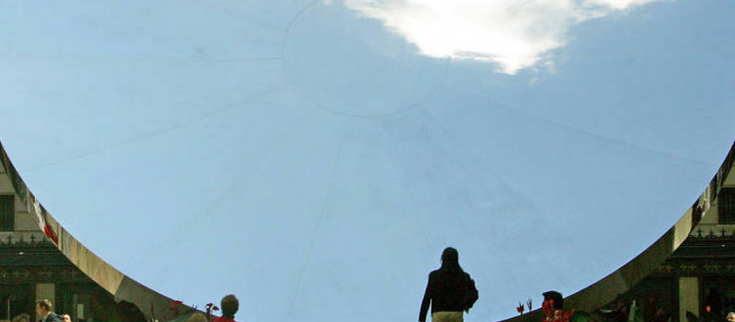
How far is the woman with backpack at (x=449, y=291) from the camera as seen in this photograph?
5.04 metres

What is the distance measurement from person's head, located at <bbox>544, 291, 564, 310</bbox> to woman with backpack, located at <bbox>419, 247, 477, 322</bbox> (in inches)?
71.1

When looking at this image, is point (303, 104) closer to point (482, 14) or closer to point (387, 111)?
point (387, 111)

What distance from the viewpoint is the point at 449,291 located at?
5.05 metres

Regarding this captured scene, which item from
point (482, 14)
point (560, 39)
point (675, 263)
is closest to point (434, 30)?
point (482, 14)

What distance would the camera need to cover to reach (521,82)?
6656 mm

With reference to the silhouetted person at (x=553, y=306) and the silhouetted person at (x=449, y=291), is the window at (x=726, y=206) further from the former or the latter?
the silhouetted person at (x=449, y=291)

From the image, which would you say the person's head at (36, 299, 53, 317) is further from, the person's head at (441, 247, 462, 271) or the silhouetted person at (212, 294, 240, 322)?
the person's head at (441, 247, 462, 271)

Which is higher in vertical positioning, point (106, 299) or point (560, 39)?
point (560, 39)

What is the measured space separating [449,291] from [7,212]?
4131mm

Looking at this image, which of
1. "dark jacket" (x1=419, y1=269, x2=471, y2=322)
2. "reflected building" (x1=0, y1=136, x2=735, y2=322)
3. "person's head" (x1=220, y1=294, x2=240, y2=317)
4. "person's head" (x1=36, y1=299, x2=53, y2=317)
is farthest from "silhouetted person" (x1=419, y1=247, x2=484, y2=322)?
"person's head" (x1=36, y1=299, x2=53, y2=317)

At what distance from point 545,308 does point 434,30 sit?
204 centimetres

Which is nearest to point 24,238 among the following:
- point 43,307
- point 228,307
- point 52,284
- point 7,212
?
point 7,212

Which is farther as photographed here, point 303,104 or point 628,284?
point 628,284

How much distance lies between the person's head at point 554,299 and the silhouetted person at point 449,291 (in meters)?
1.81
